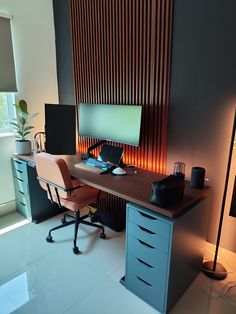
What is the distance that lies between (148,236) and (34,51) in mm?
2532

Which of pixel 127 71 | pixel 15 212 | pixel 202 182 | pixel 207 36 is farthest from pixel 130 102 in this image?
pixel 15 212

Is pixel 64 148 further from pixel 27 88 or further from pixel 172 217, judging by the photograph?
pixel 172 217

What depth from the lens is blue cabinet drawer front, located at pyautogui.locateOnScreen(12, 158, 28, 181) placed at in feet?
A: 8.29

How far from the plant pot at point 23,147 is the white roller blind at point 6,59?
24.3 inches

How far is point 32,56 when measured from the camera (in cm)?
274

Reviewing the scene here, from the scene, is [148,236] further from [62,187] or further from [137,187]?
[62,187]

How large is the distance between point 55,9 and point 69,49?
55cm

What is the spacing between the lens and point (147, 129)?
7.18 feet

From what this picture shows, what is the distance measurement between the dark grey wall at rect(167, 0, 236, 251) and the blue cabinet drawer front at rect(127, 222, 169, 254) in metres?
0.77

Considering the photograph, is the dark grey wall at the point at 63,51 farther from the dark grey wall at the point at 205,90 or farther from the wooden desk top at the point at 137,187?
the dark grey wall at the point at 205,90

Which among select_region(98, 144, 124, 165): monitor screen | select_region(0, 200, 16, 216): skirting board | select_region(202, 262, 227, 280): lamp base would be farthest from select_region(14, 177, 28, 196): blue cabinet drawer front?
select_region(202, 262, 227, 280): lamp base

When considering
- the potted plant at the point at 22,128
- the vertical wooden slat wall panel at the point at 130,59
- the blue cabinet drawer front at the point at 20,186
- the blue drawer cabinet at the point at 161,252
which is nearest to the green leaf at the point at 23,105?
the potted plant at the point at 22,128

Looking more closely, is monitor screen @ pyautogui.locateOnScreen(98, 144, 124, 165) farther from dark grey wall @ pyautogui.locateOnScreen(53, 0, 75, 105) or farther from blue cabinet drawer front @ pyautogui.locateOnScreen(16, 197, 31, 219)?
blue cabinet drawer front @ pyautogui.locateOnScreen(16, 197, 31, 219)

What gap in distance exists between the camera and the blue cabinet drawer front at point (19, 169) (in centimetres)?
253
